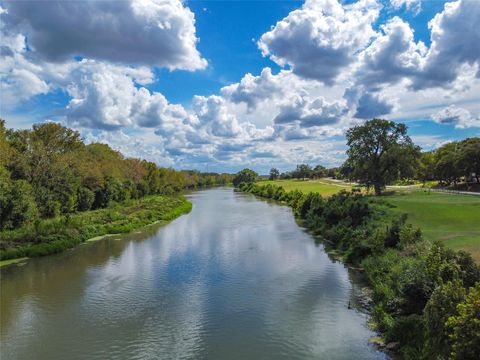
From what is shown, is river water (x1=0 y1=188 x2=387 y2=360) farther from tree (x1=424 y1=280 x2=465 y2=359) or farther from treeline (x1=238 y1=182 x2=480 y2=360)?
tree (x1=424 y1=280 x2=465 y2=359)

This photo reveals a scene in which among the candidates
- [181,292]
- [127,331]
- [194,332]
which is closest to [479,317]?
[194,332]

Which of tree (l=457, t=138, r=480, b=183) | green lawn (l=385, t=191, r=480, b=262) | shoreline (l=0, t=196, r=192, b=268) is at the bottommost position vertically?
shoreline (l=0, t=196, r=192, b=268)

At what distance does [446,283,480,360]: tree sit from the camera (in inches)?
405

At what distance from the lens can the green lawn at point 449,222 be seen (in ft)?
73.3

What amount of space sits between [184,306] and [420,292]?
37.0 ft

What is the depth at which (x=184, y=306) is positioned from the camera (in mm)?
19672

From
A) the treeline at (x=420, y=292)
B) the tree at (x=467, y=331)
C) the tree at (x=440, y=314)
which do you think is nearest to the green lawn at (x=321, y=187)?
the treeline at (x=420, y=292)

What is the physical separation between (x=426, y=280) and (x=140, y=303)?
46.0 feet

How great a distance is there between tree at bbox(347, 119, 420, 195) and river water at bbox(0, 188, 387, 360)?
87.7 ft

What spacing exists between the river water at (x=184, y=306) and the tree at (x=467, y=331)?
4.21 meters

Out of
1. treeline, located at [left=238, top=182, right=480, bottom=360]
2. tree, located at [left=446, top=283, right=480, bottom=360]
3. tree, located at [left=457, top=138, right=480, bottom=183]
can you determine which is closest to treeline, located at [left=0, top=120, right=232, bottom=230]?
treeline, located at [left=238, top=182, right=480, bottom=360]

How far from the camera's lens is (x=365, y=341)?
15.3m

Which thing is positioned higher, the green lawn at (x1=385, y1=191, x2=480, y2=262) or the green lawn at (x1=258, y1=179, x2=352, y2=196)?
the green lawn at (x1=258, y1=179, x2=352, y2=196)

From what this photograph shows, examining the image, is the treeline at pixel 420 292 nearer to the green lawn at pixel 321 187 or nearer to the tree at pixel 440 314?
the tree at pixel 440 314
